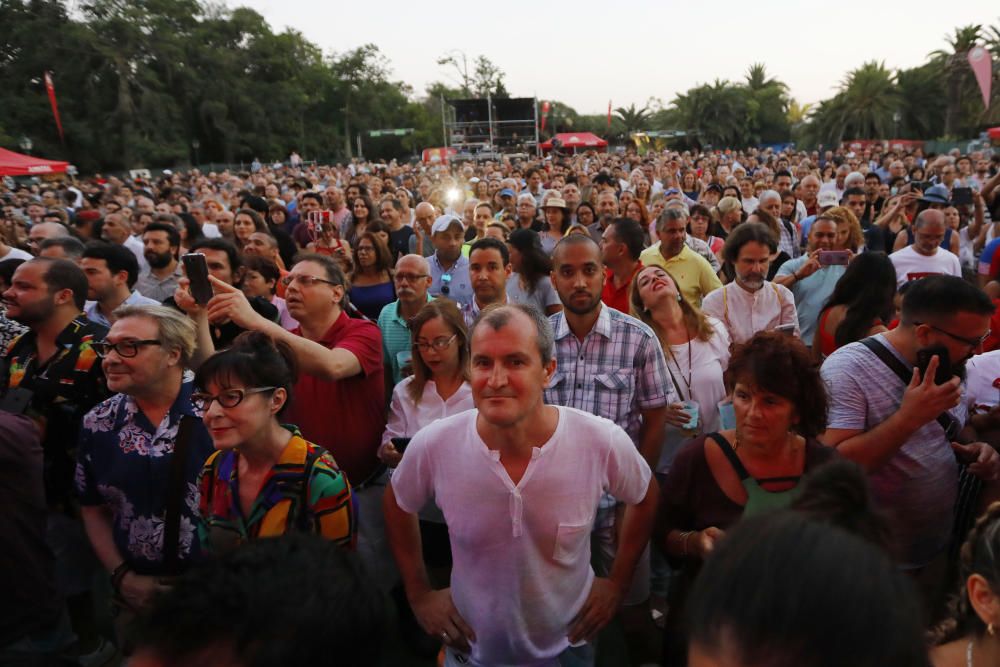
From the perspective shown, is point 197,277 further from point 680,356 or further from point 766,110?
point 766,110

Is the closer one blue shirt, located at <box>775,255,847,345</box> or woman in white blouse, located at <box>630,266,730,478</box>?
woman in white blouse, located at <box>630,266,730,478</box>

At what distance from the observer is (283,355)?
258 cm

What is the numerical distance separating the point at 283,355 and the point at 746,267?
9.77ft

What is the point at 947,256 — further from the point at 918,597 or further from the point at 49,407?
the point at 49,407

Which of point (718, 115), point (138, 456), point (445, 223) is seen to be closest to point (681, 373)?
point (138, 456)

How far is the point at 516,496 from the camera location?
75.4 inches

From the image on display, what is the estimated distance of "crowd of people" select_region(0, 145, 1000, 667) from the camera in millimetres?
1098

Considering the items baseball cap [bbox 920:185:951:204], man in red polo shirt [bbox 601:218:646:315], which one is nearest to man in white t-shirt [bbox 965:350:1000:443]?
man in red polo shirt [bbox 601:218:646:315]

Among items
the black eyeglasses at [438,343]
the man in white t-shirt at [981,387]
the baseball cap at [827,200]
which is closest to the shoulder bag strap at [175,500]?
the black eyeglasses at [438,343]

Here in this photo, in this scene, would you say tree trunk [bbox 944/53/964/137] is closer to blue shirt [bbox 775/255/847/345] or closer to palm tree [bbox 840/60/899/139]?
palm tree [bbox 840/60/899/139]

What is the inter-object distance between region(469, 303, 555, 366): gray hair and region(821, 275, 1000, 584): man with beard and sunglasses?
127 centimetres

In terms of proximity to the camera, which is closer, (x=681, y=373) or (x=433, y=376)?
(x=433, y=376)

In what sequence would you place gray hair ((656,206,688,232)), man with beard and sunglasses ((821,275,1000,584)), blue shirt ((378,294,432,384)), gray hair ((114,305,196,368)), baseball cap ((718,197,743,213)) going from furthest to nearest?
1. baseball cap ((718,197,743,213))
2. gray hair ((656,206,688,232))
3. blue shirt ((378,294,432,384))
4. gray hair ((114,305,196,368))
5. man with beard and sunglasses ((821,275,1000,584))

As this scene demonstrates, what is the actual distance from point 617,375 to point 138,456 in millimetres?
2056
